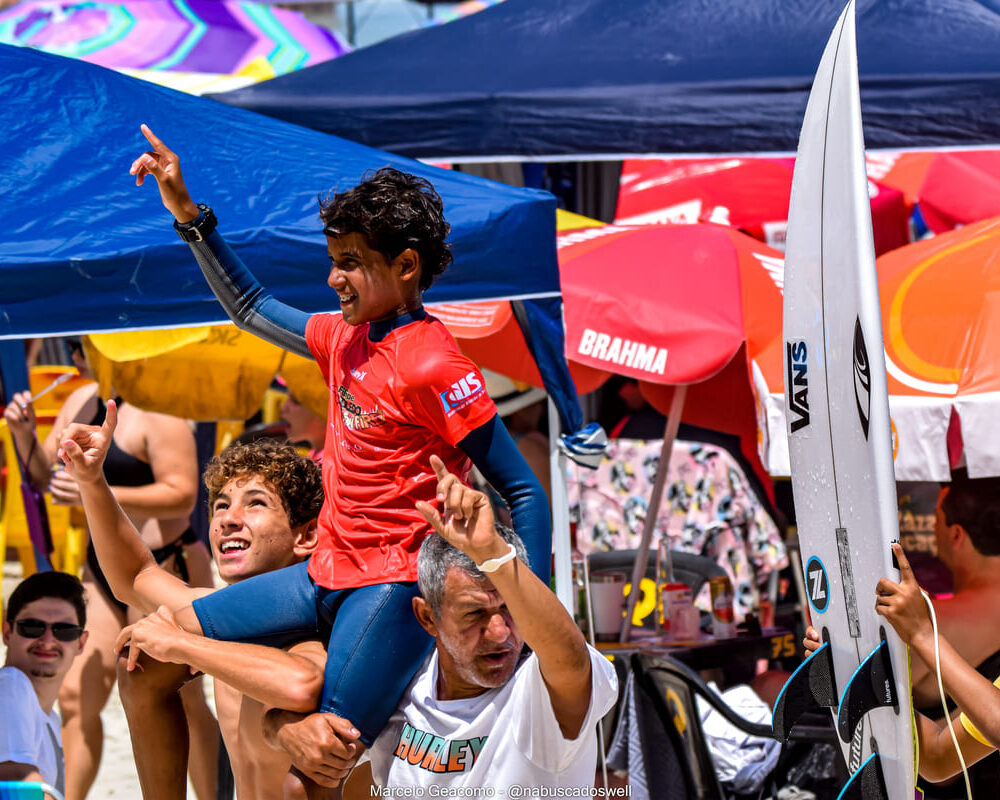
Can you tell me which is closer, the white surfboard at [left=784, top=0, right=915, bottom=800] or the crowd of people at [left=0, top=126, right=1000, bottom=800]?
the crowd of people at [left=0, top=126, right=1000, bottom=800]

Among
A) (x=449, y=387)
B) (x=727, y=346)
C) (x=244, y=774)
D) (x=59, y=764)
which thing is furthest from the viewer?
(x=727, y=346)

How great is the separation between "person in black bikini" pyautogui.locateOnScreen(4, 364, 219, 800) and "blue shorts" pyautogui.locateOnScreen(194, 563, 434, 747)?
6.78ft

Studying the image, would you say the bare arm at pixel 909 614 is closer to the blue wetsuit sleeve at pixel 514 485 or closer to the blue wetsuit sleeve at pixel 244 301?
the blue wetsuit sleeve at pixel 514 485

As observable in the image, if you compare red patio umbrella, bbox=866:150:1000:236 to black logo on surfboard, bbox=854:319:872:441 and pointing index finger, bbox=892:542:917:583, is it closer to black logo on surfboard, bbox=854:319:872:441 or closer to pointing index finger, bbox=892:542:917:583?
black logo on surfboard, bbox=854:319:872:441

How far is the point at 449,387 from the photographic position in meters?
2.55

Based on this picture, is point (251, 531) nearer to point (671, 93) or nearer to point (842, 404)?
point (842, 404)

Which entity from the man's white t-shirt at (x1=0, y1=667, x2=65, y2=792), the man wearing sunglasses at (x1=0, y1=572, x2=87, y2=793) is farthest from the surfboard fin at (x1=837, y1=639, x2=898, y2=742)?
the man wearing sunglasses at (x1=0, y1=572, x2=87, y2=793)

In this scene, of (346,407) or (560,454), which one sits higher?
(346,407)

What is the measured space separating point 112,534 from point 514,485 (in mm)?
987

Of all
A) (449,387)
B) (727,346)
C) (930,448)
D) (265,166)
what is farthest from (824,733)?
(265,166)

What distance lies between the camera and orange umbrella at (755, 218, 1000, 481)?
3990 mm

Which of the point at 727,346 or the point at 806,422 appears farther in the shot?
the point at 727,346

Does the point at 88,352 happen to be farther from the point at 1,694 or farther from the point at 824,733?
the point at 824,733

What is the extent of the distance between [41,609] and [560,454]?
1.63m
